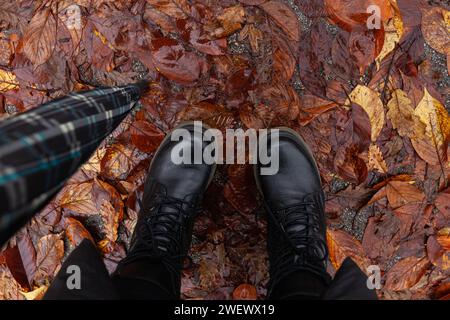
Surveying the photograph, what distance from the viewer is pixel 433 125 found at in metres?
0.91

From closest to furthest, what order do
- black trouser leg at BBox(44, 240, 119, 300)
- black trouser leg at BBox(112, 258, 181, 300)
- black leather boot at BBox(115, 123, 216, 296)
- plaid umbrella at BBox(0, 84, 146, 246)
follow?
plaid umbrella at BBox(0, 84, 146, 246), black trouser leg at BBox(44, 240, 119, 300), black trouser leg at BBox(112, 258, 181, 300), black leather boot at BBox(115, 123, 216, 296)

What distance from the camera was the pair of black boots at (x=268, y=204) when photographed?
0.89 metres

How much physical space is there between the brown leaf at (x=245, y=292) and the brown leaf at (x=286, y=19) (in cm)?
64

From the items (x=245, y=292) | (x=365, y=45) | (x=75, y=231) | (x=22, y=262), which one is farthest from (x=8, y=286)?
(x=365, y=45)

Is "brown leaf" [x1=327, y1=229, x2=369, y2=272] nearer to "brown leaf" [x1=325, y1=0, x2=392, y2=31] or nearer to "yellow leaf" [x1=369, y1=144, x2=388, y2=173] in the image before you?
"yellow leaf" [x1=369, y1=144, x2=388, y2=173]

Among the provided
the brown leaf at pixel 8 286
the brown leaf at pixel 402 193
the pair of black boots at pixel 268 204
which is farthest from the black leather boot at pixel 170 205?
the brown leaf at pixel 402 193

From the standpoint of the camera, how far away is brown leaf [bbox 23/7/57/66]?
36.6 inches

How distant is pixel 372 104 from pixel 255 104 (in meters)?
0.29

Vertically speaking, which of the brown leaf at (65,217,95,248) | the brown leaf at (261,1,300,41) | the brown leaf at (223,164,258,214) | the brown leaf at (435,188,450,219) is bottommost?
the brown leaf at (65,217,95,248)

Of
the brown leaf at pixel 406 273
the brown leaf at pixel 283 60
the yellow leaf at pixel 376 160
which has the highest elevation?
the brown leaf at pixel 283 60

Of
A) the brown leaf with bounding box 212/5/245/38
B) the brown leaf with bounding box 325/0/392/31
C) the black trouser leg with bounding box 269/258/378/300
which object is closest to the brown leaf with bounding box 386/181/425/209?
the black trouser leg with bounding box 269/258/378/300

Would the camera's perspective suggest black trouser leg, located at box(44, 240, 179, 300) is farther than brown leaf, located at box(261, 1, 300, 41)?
No

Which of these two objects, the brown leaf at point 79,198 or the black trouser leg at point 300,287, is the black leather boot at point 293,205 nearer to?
the black trouser leg at point 300,287

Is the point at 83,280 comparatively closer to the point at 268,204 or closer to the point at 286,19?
the point at 268,204
